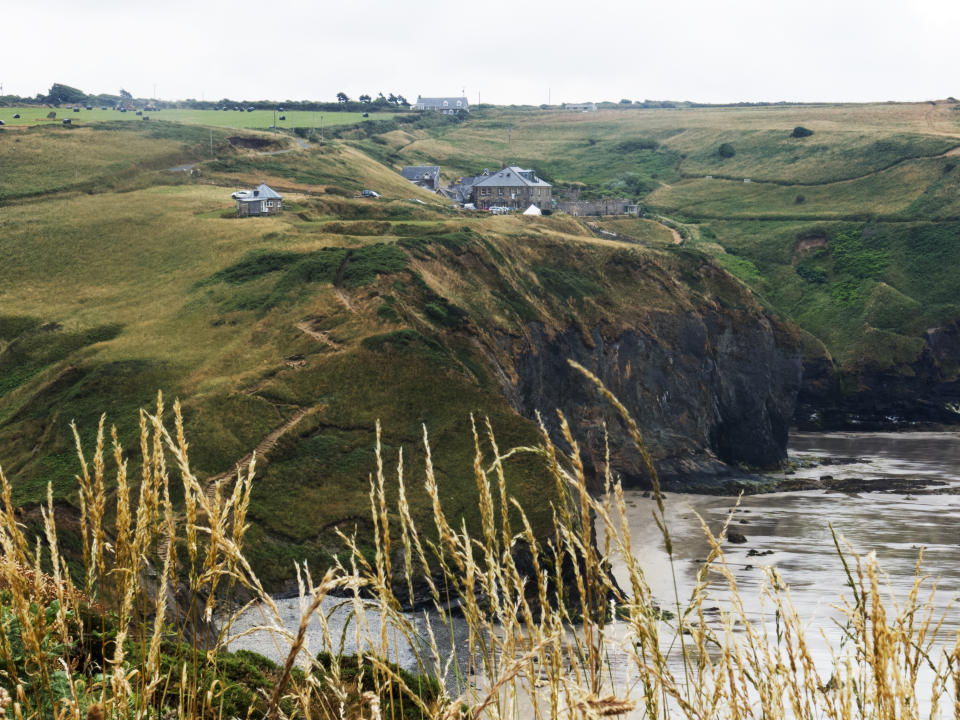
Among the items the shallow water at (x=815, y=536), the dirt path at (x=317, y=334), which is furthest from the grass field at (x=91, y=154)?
the shallow water at (x=815, y=536)

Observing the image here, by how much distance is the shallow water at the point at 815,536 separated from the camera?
137 ft

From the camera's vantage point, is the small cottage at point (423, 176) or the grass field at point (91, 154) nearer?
the grass field at point (91, 154)

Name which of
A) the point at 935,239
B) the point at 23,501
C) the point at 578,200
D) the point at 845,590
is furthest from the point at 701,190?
the point at 23,501

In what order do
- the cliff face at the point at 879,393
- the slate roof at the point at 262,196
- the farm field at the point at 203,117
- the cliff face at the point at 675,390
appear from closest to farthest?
the cliff face at the point at 675,390 < the slate roof at the point at 262,196 < the cliff face at the point at 879,393 < the farm field at the point at 203,117

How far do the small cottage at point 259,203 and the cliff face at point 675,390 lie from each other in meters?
27.5

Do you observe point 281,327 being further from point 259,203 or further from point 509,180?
point 509,180

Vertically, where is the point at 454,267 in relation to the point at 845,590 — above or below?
above

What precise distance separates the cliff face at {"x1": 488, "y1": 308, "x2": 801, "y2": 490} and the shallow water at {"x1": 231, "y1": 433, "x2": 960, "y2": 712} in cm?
367

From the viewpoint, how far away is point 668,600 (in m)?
46.4

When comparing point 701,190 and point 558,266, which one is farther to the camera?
point 701,190

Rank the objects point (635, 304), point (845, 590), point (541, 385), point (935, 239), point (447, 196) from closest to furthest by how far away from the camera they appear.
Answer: point (845, 590)
point (541, 385)
point (635, 304)
point (935, 239)
point (447, 196)

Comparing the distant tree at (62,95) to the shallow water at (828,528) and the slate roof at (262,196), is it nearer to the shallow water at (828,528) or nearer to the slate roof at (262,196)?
the slate roof at (262,196)

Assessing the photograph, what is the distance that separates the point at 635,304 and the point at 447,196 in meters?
58.1

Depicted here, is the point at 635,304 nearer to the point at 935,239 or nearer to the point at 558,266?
the point at 558,266
